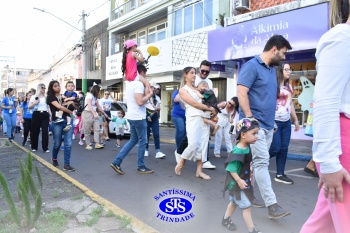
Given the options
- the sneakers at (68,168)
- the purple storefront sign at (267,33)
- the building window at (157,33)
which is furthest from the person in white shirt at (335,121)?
the building window at (157,33)

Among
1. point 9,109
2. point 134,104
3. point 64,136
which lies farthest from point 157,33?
point 134,104

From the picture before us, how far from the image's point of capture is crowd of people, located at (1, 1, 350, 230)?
4.88 feet

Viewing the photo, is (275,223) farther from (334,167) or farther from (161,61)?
(161,61)

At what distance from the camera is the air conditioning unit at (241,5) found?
42.9 ft

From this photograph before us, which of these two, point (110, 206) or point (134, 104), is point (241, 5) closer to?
point (134, 104)

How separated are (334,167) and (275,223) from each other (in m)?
2.16

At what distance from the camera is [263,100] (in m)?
3.48

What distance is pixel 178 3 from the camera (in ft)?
55.6

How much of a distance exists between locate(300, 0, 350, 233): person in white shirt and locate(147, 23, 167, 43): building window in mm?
18209

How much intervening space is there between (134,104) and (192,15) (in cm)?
1179

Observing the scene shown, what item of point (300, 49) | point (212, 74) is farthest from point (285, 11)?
point (212, 74)

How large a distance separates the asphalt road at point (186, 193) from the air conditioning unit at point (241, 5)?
8029mm

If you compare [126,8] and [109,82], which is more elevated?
[126,8]

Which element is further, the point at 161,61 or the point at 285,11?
the point at 161,61
